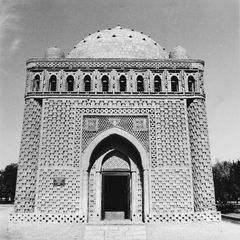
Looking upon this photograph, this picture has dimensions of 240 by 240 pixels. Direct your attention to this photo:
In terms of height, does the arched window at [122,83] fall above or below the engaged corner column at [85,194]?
above

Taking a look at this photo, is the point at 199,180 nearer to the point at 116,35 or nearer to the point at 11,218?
the point at 11,218

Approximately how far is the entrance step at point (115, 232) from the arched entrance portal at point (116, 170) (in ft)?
2.43

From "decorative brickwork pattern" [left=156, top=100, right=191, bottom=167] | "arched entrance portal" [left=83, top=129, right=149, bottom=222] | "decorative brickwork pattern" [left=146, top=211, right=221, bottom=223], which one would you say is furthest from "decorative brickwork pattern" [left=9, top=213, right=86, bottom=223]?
"decorative brickwork pattern" [left=156, top=100, right=191, bottom=167]

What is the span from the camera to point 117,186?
15938 mm

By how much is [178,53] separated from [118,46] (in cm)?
Result: 302

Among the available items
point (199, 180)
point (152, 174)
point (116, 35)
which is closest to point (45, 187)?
point (152, 174)

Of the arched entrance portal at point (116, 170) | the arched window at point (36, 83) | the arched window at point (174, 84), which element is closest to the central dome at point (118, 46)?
the arched window at point (174, 84)

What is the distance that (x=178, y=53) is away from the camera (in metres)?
14.3

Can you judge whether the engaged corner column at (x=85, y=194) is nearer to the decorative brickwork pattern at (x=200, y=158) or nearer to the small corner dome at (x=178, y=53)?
the decorative brickwork pattern at (x=200, y=158)

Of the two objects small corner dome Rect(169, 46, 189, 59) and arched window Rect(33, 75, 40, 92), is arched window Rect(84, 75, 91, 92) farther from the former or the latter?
small corner dome Rect(169, 46, 189, 59)

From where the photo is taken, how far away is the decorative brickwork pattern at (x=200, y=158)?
1208cm

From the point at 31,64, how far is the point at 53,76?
1.12m

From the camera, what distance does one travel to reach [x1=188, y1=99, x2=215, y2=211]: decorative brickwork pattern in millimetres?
12078

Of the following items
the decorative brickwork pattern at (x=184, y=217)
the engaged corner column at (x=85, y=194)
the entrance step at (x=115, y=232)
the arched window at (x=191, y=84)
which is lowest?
the entrance step at (x=115, y=232)
